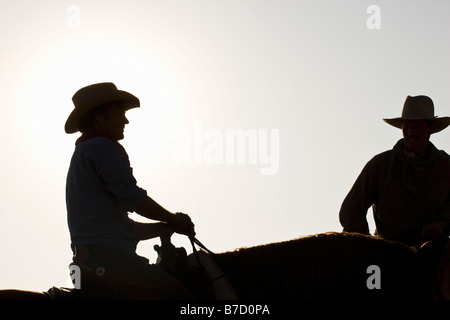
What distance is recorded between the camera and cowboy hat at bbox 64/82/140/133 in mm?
6133

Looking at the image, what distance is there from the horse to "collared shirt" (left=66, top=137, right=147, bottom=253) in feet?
3.05

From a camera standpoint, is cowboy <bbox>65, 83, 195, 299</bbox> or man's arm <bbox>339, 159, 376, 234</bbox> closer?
cowboy <bbox>65, 83, 195, 299</bbox>

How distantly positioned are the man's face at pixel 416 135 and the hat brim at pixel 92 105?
3531 millimetres

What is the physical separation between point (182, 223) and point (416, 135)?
355cm

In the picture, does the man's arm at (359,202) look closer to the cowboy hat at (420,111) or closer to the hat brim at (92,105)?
the cowboy hat at (420,111)

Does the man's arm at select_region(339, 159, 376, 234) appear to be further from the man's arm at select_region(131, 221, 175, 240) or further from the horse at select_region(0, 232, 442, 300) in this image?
the man's arm at select_region(131, 221, 175, 240)

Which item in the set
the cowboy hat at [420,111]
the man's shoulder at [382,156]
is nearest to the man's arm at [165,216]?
the man's shoulder at [382,156]

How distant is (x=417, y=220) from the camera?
8180 mm

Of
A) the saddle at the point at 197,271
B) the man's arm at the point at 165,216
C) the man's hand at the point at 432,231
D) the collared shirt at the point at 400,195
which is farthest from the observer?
the collared shirt at the point at 400,195

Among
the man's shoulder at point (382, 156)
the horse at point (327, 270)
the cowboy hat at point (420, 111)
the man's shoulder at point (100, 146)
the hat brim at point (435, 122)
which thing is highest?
the cowboy hat at point (420, 111)

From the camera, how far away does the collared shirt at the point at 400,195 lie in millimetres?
8195

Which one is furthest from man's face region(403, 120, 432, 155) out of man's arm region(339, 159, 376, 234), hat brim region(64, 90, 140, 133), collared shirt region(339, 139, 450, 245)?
hat brim region(64, 90, 140, 133)

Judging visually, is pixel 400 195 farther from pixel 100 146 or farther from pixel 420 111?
pixel 100 146
